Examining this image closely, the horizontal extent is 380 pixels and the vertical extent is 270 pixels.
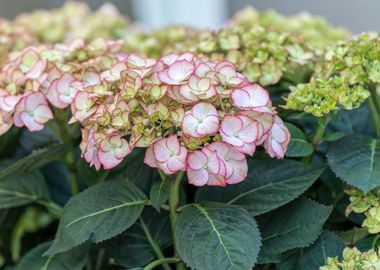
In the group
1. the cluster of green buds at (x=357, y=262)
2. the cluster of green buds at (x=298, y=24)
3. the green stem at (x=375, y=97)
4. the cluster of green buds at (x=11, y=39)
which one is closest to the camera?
the cluster of green buds at (x=357, y=262)

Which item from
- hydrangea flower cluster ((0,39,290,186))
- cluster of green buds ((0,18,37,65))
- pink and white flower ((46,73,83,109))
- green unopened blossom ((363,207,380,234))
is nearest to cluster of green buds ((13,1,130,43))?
cluster of green buds ((0,18,37,65))

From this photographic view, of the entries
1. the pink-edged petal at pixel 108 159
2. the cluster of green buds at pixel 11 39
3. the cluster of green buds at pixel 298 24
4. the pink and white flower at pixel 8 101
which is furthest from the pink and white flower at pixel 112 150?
the cluster of green buds at pixel 298 24

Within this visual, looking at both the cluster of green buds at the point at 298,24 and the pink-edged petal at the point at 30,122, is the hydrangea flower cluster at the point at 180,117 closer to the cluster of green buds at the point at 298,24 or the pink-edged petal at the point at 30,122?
the pink-edged petal at the point at 30,122

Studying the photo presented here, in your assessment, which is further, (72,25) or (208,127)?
(72,25)

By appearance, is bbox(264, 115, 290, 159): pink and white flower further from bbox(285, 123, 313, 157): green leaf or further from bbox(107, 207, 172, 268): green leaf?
bbox(107, 207, 172, 268): green leaf

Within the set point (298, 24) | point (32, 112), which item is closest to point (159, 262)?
point (32, 112)

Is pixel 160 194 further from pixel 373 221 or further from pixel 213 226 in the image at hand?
pixel 373 221

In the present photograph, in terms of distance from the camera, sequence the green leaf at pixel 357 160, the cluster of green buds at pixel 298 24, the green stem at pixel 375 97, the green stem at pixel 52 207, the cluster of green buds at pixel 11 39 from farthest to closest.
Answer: the cluster of green buds at pixel 298 24
the cluster of green buds at pixel 11 39
the green stem at pixel 52 207
the green stem at pixel 375 97
the green leaf at pixel 357 160

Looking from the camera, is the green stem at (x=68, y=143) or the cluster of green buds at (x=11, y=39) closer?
the green stem at (x=68, y=143)
